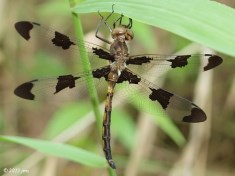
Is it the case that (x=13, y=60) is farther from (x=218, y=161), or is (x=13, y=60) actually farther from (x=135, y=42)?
(x=218, y=161)

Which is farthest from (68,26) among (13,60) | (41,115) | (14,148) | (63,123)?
(63,123)

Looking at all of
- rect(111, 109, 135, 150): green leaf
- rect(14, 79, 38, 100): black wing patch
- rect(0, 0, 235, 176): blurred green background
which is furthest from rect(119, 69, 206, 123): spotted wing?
rect(111, 109, 135, 150): green leaf

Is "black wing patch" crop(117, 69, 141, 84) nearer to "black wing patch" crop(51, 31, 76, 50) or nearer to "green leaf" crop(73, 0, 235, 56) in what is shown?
"black wing patch" crop(51, 31, 76, 50)

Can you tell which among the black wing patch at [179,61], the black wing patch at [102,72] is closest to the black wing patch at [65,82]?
the black wing patch at [102,72]

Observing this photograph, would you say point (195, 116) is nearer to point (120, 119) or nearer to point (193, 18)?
point (193, 18)

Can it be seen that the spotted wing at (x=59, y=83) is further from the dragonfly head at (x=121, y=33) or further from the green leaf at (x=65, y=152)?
the green leaf at (x=65, y=152)

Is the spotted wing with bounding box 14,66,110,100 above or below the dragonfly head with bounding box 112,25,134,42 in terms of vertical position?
below
